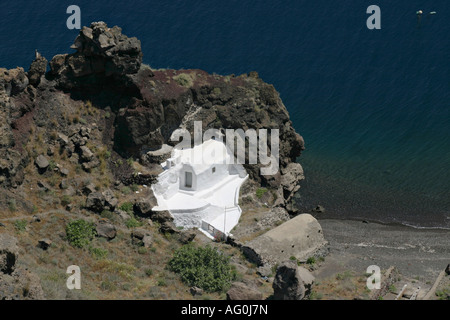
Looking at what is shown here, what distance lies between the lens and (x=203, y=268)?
42.2 meters

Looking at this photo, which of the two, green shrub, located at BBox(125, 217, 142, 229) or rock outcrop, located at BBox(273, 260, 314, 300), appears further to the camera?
green shrub, located at BBox(125, 217, 142, 229)

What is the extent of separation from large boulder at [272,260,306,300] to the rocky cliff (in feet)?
57.7

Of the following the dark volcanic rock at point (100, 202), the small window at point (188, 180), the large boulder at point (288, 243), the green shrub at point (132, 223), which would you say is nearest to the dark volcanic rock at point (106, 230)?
the dark volcanic rock at point (100, 202)

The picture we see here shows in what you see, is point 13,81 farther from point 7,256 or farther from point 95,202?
point 7,256

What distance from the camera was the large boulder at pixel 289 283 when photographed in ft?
121

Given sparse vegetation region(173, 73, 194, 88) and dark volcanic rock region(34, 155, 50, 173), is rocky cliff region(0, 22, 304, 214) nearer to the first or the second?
sparse vegetation region(173, 73, 194, 88)

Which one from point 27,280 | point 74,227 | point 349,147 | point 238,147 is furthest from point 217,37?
point 27,280

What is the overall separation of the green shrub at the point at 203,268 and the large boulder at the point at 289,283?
15.3 feet

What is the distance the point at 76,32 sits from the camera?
261 ft

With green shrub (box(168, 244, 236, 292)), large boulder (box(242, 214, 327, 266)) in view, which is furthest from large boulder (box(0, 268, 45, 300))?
large boulder (box(242, 214, 327, 266))

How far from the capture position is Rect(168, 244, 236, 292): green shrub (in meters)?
41.0

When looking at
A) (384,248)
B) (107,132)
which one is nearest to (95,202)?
(107,132)

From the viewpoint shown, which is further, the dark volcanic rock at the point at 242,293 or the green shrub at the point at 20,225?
the green shrub at the point at 20,225

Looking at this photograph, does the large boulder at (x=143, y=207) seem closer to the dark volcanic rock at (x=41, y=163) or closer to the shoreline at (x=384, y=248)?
the dark volcanic rock at (x=41, y=163)
